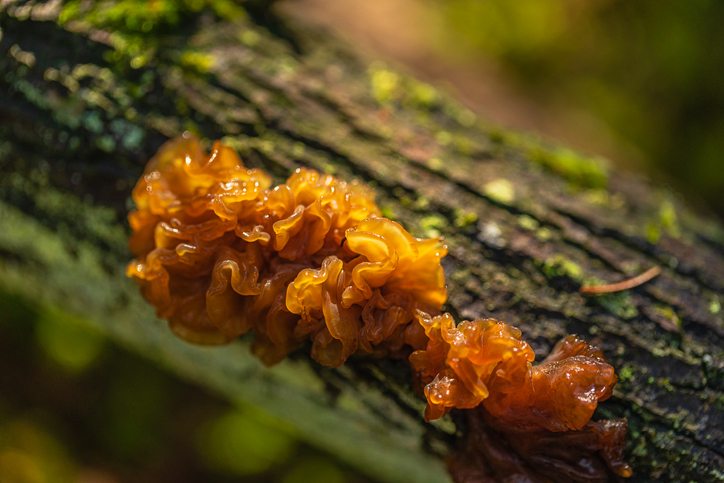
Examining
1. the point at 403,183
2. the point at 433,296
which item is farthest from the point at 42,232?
the point at 433,296

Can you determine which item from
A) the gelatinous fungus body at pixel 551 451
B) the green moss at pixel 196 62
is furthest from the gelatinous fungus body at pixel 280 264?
the green moss at pixel 196 62

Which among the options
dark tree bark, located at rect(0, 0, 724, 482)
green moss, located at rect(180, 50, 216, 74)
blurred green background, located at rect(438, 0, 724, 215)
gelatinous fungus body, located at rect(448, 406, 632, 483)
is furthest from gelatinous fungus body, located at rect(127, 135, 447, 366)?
blurred green background, located at rect(438, 0, 724, 215)

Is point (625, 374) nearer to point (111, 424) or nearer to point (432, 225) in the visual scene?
point (432, 225)

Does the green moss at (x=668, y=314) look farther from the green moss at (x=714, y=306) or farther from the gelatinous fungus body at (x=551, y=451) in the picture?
the gelatinous fungus body at (x=551, y=451)

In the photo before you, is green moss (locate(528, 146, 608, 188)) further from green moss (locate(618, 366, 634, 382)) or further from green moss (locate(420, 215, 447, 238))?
green moss (locate(618, 366, 634, 382))

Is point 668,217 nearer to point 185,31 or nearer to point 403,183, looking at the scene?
point 403,183
